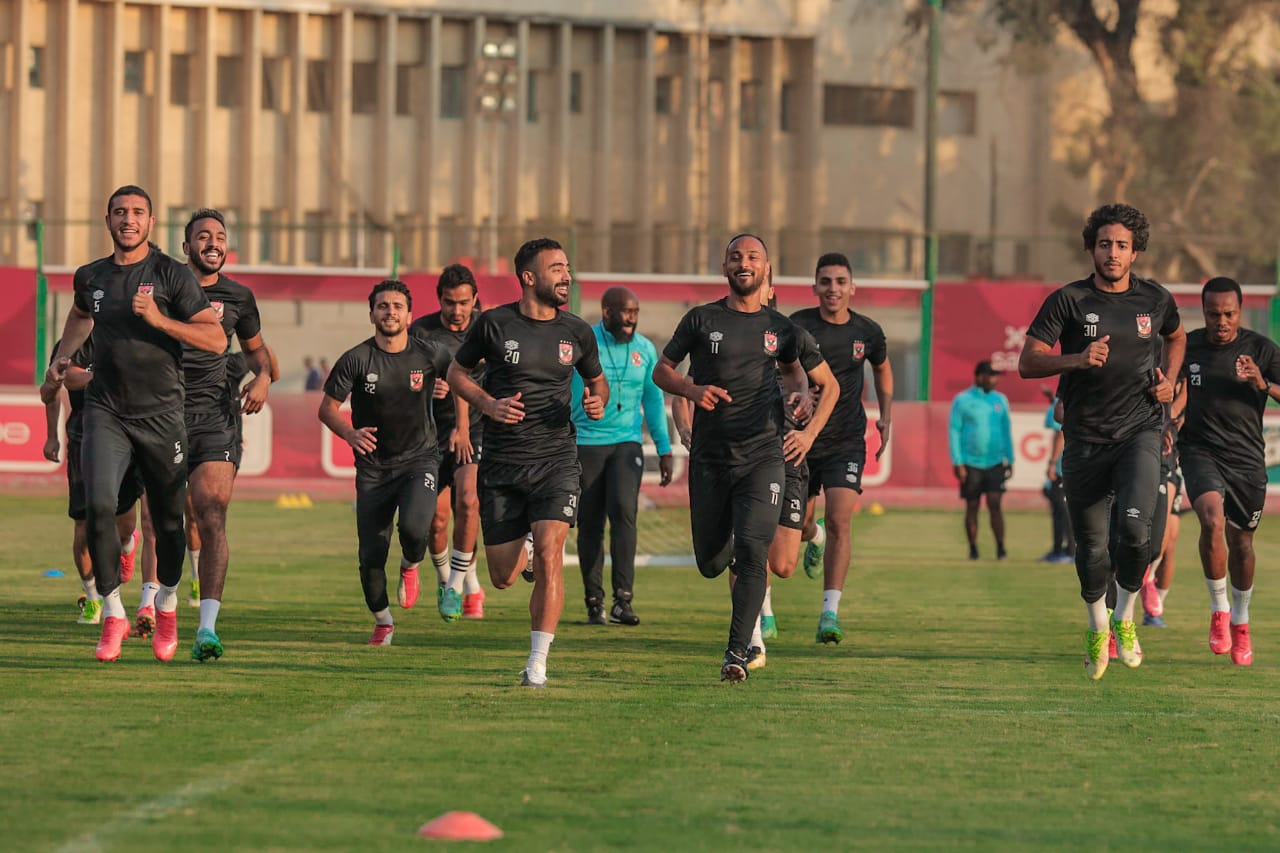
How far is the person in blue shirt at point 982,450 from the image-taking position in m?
20.1

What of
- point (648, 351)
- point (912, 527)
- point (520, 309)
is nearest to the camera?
point (520, 309)

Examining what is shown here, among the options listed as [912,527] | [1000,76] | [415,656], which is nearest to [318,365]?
[912,527]

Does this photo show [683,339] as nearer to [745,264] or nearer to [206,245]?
[745,264]

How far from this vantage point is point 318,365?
120 ft

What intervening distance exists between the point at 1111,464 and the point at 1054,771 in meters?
3.10

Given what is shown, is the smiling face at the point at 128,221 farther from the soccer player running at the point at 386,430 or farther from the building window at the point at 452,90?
the building window at the point at 452,90

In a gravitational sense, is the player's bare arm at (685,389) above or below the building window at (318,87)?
below

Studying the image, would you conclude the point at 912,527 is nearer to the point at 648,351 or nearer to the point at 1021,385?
the point at 1021,385

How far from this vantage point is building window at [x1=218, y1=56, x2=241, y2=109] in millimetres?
48938

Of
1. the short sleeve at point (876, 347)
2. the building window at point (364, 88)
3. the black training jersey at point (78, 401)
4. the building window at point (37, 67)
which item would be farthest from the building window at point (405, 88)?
the black training jersey at point (78, 401)

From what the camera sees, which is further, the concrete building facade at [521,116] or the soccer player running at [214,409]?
the concrete building facade at [521,116]

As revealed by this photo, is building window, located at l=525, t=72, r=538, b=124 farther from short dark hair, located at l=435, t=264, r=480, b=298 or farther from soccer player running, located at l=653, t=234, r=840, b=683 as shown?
soccer player running, located at l=653, t=234, r=840, b=683

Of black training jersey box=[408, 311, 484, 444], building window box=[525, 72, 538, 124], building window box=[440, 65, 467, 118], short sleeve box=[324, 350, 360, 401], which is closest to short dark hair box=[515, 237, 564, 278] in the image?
short sleeve box=[324, 350, 360, 401]

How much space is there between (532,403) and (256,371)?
1.78m
